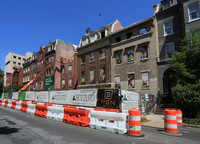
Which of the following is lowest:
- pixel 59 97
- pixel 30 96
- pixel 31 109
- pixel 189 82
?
pixel 31 109

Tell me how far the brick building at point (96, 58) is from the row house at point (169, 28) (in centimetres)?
843

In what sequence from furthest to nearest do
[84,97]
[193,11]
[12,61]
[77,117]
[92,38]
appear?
[12,61], [92,38], [193,11], [84,97], [77,117]

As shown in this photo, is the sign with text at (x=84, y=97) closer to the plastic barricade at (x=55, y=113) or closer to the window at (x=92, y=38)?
the plastic barricade at (x=55, y=113)

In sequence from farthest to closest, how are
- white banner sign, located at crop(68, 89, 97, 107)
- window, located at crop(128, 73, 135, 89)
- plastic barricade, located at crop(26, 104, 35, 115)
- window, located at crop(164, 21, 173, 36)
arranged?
1. window, located at crop(128, 73, 135, 89)
2. window, located at crop(164, 21, 173, 36)
3. white banner sign, located at crop(68, 89, 97, 107)
4. plastic barricade, located at crop(26, 104, 35, 115)

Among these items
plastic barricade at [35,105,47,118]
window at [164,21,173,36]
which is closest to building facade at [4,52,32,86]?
plastic barricade at [35,105,47,118]

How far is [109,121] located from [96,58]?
20.5 metres

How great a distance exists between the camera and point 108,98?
40.0 feet

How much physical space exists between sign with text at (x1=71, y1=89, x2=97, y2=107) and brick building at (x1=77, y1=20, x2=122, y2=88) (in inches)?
346

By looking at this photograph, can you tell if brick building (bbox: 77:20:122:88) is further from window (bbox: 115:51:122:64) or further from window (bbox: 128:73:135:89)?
window (bbox: 128:73:135:89)

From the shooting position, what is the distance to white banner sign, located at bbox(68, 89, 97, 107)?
45.2 ft

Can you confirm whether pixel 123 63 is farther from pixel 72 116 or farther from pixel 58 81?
pixel 58 81

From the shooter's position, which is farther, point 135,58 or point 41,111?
point 135,58

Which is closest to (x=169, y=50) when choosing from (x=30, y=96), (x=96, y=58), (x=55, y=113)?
(x=96, y=58)

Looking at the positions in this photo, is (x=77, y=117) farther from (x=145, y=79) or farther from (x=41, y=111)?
(x=145, y=79)
